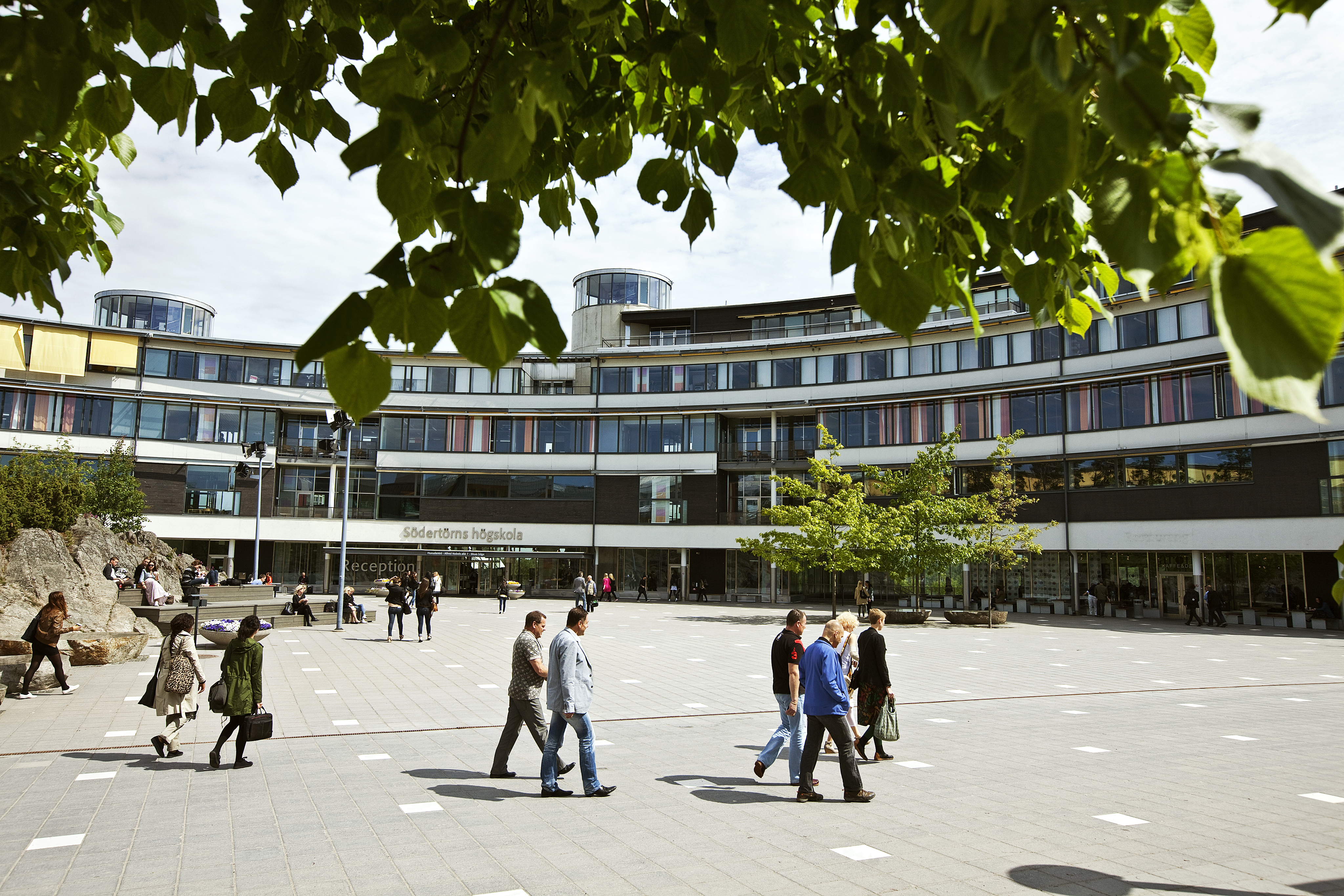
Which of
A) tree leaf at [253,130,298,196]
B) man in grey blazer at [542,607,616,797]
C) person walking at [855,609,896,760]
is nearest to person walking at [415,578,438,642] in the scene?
man in grey blazer at [542,607,616,797]

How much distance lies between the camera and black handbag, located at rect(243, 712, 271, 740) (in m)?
9.39

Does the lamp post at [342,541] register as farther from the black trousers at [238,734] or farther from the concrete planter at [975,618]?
the concrete planter at [975,618]

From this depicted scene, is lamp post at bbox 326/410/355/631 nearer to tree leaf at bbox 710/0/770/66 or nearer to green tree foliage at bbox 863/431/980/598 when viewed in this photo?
green tree foliage at bbox 863/431/980/598

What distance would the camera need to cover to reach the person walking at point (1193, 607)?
3453 cm

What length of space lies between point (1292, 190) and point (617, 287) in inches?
2485

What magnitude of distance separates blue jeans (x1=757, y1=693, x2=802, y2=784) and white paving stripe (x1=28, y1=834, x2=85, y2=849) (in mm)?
5943

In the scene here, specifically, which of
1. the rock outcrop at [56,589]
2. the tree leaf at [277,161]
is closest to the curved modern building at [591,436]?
the rock outcrop at [56,589]

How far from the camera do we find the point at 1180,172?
1401 millimetres

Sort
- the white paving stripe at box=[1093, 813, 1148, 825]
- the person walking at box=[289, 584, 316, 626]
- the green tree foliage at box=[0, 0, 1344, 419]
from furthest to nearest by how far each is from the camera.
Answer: the person walking at box=[289, 584, 316, 626] → the white paving stripe at box=[1093, 813, 1148, 825] → the green tree foliage at box=[0, 0, 1344, 419]

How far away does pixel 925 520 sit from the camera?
33219 mm

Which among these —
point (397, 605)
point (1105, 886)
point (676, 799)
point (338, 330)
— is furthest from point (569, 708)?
point (397, 605)

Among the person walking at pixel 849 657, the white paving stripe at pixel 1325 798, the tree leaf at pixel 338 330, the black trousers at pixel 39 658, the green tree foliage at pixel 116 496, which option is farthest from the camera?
the green tree foliage at pixel 116 496

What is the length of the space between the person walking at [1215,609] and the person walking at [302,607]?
32.4 m

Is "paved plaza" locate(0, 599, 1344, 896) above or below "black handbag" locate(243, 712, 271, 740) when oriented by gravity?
below
